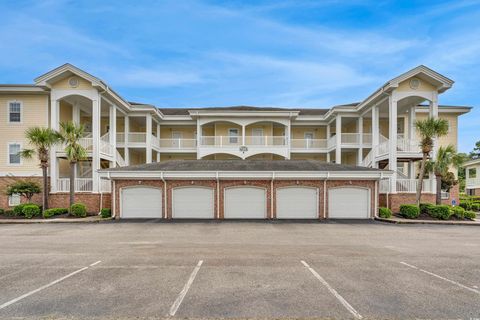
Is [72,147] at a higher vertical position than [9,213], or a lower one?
higher

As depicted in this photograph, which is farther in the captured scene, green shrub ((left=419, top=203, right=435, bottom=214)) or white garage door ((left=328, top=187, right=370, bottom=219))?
green shrub ((left=419, top=203, right=435, bottom=214))

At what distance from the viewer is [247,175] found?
1755 cm

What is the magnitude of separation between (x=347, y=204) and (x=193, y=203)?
980 cm

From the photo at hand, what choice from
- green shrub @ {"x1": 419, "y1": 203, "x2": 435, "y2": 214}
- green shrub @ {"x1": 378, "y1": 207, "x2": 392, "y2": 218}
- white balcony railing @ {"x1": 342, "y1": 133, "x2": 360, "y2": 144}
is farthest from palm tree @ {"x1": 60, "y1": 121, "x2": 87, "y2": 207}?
green shrub @ {"x1": 419, "y1": 203, "x2": 435, "y2": 214}

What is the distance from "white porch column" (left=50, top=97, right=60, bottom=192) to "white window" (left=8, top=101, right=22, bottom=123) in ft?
10.8

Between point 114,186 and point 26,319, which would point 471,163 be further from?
point 26,319

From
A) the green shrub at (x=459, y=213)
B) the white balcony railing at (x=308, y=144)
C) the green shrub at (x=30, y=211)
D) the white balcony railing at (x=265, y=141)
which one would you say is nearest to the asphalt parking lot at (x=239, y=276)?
the green shrub at (x=30, y=211)

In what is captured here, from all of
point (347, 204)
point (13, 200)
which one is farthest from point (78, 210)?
point (347, 204)

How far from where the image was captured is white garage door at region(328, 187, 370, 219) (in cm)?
1800

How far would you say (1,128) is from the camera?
69.8ft

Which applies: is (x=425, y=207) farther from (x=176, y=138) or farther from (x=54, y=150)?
(x=54, y=150)

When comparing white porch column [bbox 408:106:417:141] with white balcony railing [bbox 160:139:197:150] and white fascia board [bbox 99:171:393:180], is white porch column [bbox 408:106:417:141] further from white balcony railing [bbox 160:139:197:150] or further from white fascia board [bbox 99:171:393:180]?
white balcony railing [bbox 160:139:197:150]

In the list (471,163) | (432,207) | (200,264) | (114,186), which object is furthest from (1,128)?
(471,163)

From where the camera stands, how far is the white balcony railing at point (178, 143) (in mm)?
27141
